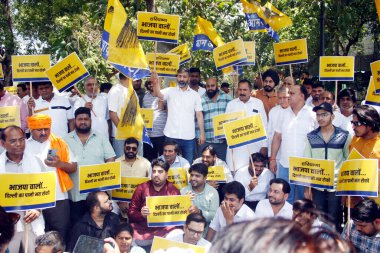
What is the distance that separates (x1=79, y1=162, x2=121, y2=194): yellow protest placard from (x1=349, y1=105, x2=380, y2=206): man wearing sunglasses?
A: 2576 mm

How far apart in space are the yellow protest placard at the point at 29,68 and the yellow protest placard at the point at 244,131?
8.32 ft

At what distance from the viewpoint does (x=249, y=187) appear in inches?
256

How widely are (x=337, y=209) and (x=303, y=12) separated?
9.18 m

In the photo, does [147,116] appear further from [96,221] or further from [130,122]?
[96,221]

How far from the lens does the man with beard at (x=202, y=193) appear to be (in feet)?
20.4

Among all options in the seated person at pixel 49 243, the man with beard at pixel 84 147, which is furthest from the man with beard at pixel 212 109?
the seated person at pixel 49 243

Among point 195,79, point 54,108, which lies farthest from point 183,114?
point 54,108

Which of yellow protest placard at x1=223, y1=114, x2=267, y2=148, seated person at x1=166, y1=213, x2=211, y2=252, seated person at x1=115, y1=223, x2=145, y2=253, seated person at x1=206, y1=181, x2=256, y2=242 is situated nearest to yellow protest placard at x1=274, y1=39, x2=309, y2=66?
yellow protest placard at x1=223, y1=114, x2=267, y2=148

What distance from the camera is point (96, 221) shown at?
565cm

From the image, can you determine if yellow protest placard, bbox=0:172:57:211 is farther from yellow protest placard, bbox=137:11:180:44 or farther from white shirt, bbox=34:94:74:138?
yellow protest placard, bbox=137:11:180:44

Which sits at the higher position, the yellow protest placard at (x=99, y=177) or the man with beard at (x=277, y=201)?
the yellow protest placard at (x=99, y=177)

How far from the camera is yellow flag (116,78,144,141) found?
6.70 m

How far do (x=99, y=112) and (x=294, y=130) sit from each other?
2.64 metres

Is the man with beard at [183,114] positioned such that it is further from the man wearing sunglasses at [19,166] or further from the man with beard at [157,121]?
the man wearing sunglasses at [19,166]
